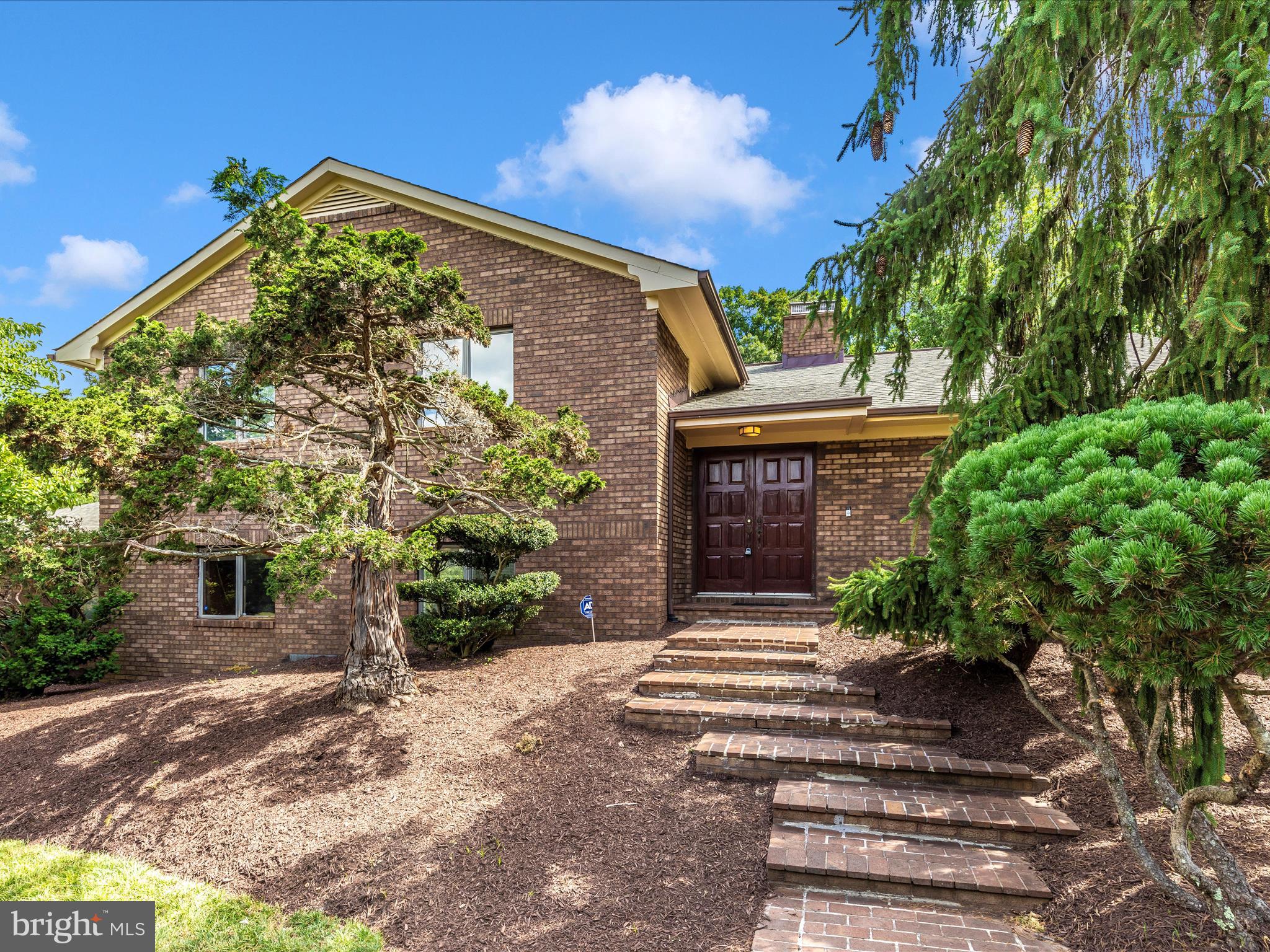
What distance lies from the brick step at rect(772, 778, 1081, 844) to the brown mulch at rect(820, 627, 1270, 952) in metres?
0.12

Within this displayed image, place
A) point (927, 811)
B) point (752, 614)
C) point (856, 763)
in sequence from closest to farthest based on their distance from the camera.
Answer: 1. point (927, 811)
2. point (856, 763)
3. point (752, 614)

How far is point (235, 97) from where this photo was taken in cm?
948

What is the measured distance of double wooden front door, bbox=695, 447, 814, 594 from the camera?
9.35 m

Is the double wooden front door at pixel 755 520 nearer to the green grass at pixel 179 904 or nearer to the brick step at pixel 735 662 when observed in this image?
A: the brick step at pixel 735 662

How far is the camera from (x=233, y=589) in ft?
30.8

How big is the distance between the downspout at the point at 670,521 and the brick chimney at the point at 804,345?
15.5ft

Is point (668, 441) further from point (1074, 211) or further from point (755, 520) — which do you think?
point (1074, 211)

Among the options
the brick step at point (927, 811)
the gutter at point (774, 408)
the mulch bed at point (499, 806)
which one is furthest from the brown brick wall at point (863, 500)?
the brick step at point (927, 811)

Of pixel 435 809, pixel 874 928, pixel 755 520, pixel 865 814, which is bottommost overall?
pixel 435 809

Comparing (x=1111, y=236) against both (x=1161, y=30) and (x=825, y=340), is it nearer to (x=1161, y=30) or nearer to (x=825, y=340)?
(x=1161, y=30)

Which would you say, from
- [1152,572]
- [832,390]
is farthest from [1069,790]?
[832,390]

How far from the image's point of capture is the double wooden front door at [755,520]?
935 cm

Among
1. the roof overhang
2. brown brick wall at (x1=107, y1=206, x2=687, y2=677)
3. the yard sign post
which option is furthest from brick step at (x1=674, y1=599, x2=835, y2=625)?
the roof overhang

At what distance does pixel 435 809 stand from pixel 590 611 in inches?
140
